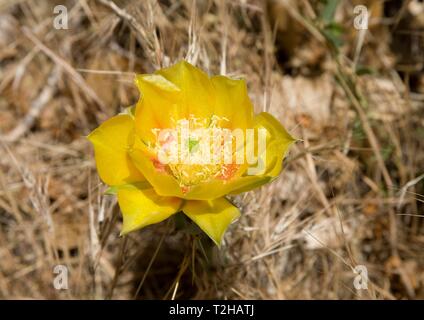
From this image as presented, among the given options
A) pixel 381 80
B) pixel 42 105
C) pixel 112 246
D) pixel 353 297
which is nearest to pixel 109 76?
pixel 42 105

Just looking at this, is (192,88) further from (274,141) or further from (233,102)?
(274,141)

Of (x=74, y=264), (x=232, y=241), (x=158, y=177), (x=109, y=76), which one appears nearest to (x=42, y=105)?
(x=109, y=76)

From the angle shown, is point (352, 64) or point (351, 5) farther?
point (351, 5)

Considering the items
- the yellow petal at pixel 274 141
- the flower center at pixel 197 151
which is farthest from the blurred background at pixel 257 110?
the yellow petal at pixel 274 141

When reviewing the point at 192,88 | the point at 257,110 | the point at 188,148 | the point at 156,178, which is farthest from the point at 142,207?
the point at 257,110

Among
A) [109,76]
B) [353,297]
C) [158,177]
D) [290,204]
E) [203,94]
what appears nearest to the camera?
[158,177]

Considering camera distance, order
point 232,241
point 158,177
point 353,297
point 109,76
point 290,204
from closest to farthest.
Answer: point 158,177
point 232,241
point 353,297
point 290,204
point 109,76

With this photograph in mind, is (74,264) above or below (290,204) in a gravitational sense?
below

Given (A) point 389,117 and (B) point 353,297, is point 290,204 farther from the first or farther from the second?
(A) point 389,117

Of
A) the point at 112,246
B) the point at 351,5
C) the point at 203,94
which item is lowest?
the point at 112,246
